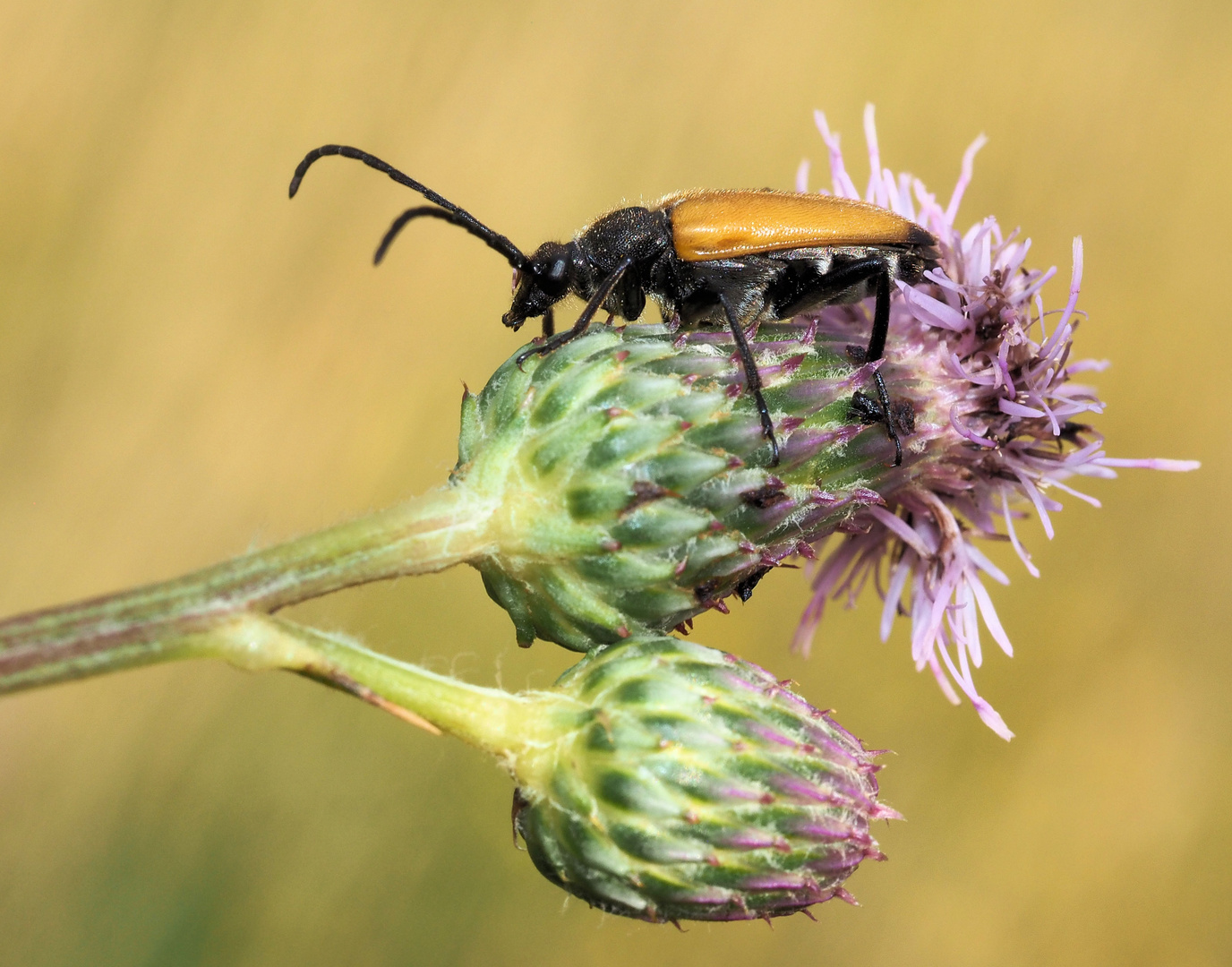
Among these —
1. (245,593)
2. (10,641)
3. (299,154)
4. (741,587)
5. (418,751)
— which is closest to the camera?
(10,641)

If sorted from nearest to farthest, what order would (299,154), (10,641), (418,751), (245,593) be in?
(10,641) < (245,593) < (418,751) < (299,154)

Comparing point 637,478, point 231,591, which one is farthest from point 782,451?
point 231,591

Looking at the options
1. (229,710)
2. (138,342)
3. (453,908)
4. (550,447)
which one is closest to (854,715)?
(453,908)

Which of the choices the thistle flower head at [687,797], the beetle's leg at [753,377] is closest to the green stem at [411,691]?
the thistle flower head at [687,797]

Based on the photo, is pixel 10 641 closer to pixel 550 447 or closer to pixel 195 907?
pixel 550 447

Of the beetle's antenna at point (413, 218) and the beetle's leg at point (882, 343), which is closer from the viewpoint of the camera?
the beetle's antenna at point (413, 218)

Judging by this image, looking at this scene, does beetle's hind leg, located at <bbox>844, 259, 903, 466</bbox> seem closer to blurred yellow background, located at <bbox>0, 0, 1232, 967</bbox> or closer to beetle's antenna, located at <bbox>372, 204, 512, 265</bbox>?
beetle's antenna, located at <bbox>372, 204, 512, 265</bbox>

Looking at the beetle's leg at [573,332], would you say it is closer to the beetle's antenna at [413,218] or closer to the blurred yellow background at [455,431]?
the beetle's antenna at [413,218]
